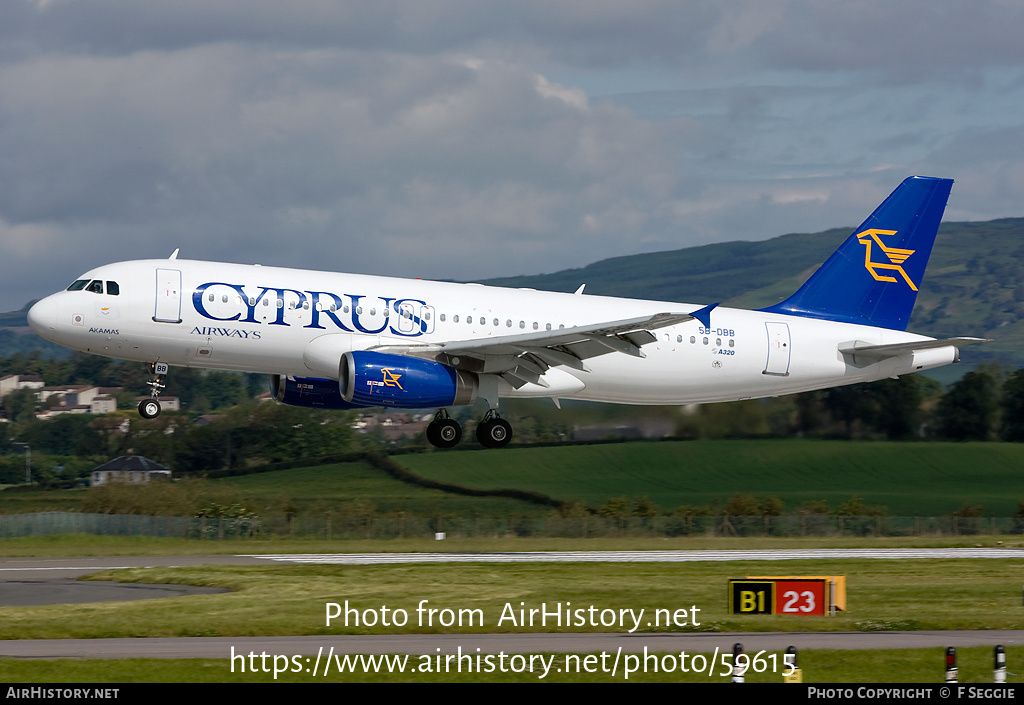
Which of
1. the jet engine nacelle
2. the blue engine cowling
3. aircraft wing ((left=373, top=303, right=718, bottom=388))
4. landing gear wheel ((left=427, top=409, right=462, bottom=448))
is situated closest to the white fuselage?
aircraft wing ((left=373, top=303, right=718, bottom=388))

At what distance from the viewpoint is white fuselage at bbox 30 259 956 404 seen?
110 feet

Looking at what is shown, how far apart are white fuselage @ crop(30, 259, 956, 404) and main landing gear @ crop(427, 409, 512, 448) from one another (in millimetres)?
1069

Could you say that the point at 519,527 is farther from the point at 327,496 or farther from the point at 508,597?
the point at 508,597

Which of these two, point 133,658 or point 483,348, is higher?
point 483,348

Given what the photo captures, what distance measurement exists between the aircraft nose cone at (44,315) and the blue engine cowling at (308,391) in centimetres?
701

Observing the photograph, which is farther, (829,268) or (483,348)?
(829,268)

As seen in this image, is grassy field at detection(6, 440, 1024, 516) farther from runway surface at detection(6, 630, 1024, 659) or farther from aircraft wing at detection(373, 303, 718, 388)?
runway surface at detection(6, 630, 1024, 659)

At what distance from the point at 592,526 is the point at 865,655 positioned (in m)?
37.2

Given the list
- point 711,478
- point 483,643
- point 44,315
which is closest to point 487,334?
point 44,315

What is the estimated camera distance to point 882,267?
4172cm

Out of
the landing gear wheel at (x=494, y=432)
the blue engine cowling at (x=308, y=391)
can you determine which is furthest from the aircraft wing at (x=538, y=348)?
the blue engine cowling at (x=308, y=391)

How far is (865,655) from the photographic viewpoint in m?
21.5

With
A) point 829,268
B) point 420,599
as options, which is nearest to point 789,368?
point 829,268

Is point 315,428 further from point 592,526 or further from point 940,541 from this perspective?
point 940,541
